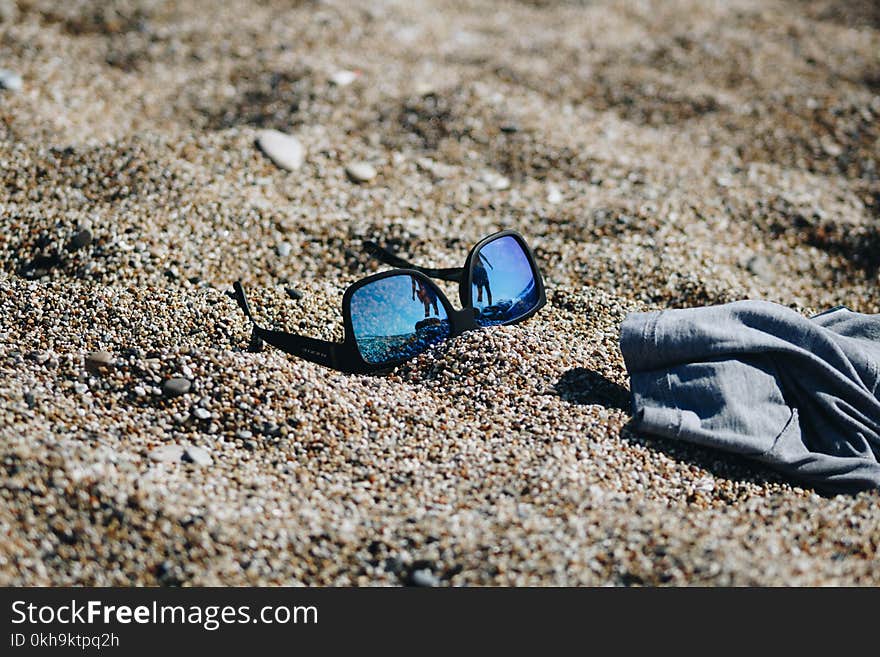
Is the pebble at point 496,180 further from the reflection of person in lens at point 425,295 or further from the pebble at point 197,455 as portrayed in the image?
the pebble at point 197,455

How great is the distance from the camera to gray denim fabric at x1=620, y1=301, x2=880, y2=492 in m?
2.38

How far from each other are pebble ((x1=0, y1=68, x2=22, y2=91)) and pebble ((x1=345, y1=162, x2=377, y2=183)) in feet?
6.34

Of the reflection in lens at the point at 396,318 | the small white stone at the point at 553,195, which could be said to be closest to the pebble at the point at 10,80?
the reflection in lens at the point at 396,318

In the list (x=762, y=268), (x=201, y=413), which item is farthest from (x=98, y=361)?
(x=762, y=268)

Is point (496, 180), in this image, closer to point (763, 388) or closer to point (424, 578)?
point (763, 388)

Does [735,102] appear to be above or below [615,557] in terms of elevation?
above

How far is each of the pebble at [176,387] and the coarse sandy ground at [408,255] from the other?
36 mm

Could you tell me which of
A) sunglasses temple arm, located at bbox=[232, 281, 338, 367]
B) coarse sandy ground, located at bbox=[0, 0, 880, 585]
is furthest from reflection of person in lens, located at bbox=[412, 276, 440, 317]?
sunglasses temple arm, located at bbox=[232, 281, 338, 367]

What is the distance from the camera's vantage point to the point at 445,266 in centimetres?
354

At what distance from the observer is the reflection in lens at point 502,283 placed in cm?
303

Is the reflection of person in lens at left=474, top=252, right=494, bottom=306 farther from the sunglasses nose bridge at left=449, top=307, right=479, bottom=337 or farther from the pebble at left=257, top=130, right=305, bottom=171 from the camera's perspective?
the pebble at left=257, top=130, right=305, bottom=171

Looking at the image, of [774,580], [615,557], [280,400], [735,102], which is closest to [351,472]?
[280,400]
